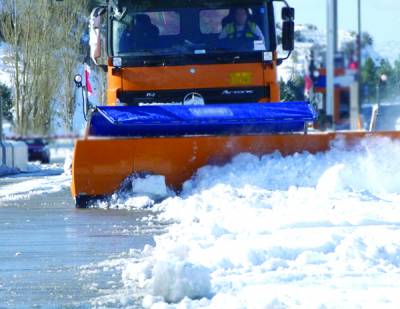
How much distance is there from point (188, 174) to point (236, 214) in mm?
2295

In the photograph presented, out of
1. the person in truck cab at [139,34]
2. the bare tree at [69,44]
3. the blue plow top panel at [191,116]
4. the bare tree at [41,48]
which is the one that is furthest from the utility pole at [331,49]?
the bare tree at [41,48]

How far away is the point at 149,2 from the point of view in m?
12.2

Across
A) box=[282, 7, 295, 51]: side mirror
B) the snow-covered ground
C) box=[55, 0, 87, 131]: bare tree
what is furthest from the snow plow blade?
box=[55, 0, 87, 131]: bare tree

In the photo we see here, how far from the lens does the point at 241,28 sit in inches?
481

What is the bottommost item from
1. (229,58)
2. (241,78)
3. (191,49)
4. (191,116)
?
(191,116)

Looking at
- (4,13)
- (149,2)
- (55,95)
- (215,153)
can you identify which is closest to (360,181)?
(215,153)

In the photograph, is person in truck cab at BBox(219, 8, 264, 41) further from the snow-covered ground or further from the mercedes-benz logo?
the snow-covered ground

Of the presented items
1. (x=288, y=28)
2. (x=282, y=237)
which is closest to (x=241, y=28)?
(x=288, y=28)

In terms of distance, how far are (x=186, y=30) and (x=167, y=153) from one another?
159cm

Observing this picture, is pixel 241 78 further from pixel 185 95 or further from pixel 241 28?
pixel 185 95

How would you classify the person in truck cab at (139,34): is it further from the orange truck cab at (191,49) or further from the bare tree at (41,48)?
the bare tree at (41,48)

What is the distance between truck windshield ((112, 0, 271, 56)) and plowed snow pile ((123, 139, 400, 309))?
4.87 ft

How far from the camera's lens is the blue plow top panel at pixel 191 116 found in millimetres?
11508

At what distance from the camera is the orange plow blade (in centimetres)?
1150
